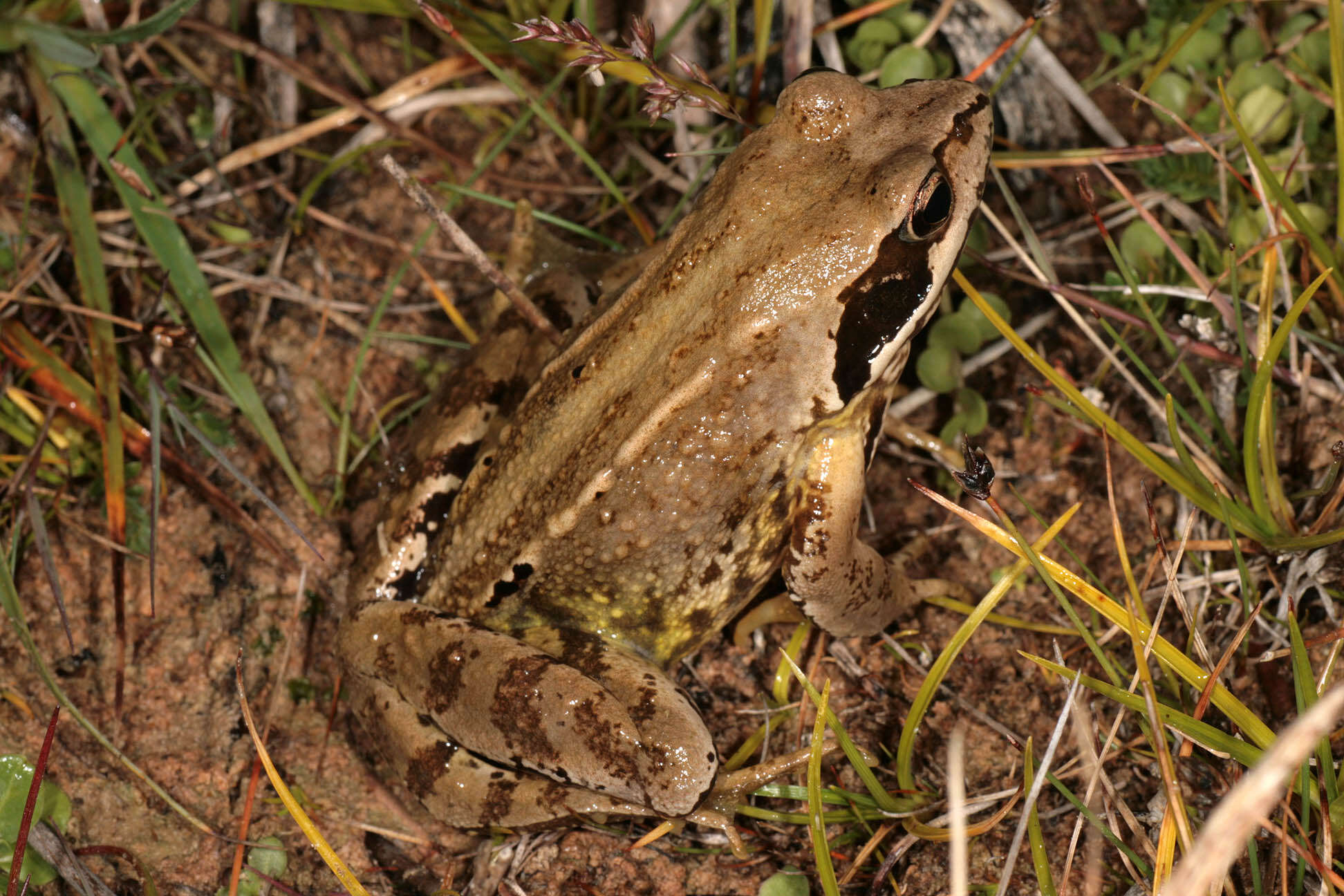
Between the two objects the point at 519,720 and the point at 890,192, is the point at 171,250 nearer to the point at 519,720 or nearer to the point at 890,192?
the point at 519,720

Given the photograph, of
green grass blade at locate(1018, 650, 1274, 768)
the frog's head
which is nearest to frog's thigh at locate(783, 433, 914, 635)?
the frog's head

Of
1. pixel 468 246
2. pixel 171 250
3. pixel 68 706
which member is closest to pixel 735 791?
pixel 468 246

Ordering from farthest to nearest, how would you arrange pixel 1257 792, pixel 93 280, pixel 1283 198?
pixel 93 280
pixel 1283 198
pixel 1257 792

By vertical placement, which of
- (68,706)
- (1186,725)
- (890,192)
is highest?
(890,192)

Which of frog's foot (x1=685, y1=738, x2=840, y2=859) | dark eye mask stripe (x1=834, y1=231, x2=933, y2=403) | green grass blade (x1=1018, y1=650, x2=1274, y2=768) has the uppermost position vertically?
dark eye mask stripe (x1=834, y1=231, x2=933, y2=403)

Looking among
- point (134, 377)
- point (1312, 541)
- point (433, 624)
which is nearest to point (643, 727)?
point (433, 624)

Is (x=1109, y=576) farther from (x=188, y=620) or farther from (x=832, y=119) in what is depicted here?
(x=188, y=620)

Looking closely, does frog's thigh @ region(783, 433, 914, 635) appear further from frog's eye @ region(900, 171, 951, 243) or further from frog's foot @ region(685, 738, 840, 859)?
frog's eye @ region(900, 171, 951, 243)

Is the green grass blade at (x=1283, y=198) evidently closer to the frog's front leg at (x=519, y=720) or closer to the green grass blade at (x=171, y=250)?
the frog's front leg at (x=519, y=720)
